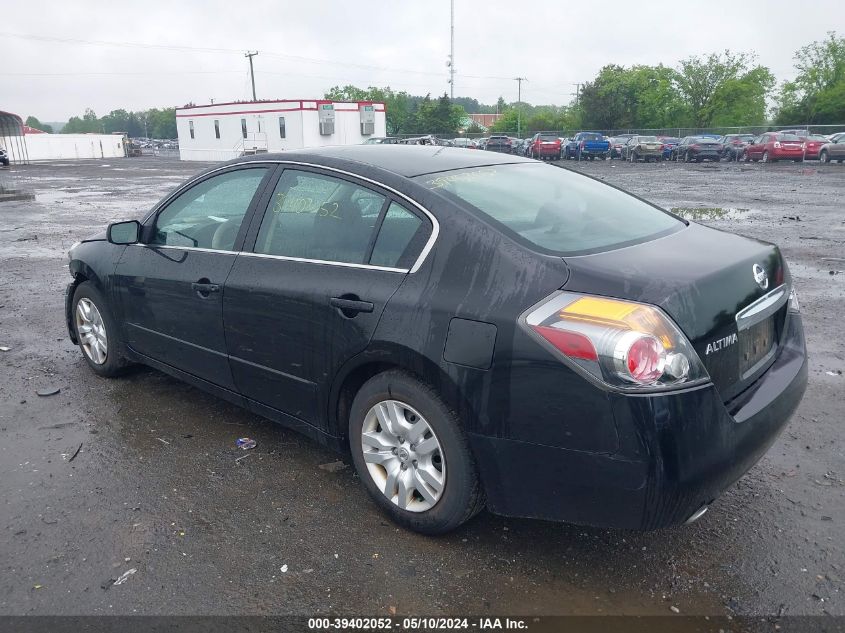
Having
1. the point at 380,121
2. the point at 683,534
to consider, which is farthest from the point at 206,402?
the point at 380,121

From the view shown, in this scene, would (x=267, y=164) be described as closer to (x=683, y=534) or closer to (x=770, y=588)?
(x=683, y=534)

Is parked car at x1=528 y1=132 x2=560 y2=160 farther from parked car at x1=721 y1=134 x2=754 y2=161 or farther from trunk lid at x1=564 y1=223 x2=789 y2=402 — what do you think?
trunk lid at x1=564 y1=223 x2=789 y2=402

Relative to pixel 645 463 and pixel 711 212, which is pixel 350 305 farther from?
pixel 711 212

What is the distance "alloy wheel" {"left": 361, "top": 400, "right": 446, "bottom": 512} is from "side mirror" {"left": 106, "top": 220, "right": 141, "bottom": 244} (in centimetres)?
227

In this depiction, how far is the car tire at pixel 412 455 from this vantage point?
2881mm

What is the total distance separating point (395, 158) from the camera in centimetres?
362

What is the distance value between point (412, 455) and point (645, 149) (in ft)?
133

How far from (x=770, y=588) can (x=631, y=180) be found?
23.5 meters

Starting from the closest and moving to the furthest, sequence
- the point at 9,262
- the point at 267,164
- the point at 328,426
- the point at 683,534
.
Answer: the point at 683,534
the point at 328,426
the point at 267,164
the point at 9,262

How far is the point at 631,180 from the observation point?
81.1ft

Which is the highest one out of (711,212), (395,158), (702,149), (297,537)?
(395,158)

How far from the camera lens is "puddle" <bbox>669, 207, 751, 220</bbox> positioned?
527 inches

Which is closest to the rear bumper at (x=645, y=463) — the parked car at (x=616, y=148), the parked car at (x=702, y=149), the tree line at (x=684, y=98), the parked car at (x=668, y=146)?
the parked car at (x=702, y=149)

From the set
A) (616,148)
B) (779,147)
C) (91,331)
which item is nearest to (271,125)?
(616,148)
